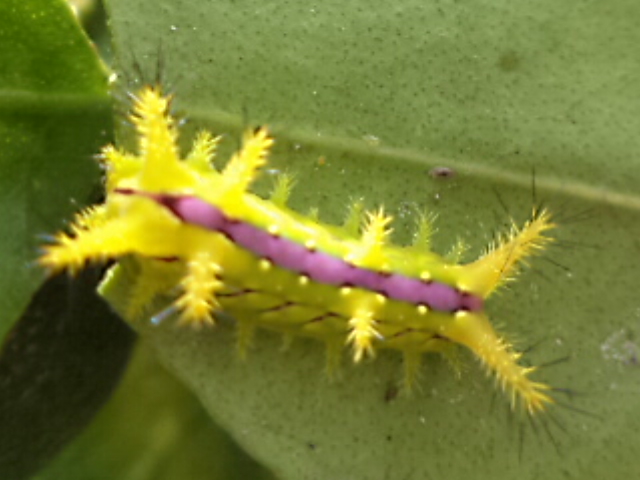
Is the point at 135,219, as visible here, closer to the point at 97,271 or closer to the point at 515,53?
the point at 97,271

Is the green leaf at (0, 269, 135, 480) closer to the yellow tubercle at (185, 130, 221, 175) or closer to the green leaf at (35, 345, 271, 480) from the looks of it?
the green leaf at (35, 345, 271, 480)

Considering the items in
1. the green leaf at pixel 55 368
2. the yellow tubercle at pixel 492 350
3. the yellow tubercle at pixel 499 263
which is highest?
the yellow tubercle at pixel 499 263

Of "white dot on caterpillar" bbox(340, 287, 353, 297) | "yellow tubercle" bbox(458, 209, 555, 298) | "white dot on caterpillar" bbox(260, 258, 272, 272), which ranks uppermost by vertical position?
"yellow tubercle" bbox(458, 209, 555, 298)

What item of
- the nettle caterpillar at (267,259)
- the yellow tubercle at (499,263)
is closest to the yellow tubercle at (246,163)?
the nettle caterpillar at (267,259)

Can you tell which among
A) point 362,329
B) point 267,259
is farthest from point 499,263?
point 267,259

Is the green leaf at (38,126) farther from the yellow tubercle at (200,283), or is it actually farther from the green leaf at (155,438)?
the green leaf at (155,438)

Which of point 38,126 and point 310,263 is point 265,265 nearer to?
point 310,263

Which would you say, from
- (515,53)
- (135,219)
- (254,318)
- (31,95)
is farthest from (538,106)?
(31,95)

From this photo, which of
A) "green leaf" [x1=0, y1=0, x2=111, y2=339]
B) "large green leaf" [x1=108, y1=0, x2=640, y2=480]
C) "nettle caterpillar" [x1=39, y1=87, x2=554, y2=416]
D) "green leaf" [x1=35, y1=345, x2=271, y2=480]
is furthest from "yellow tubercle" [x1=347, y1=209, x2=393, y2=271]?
"green leaf" [x1=35, y1=345, x2=271, y2=480]
